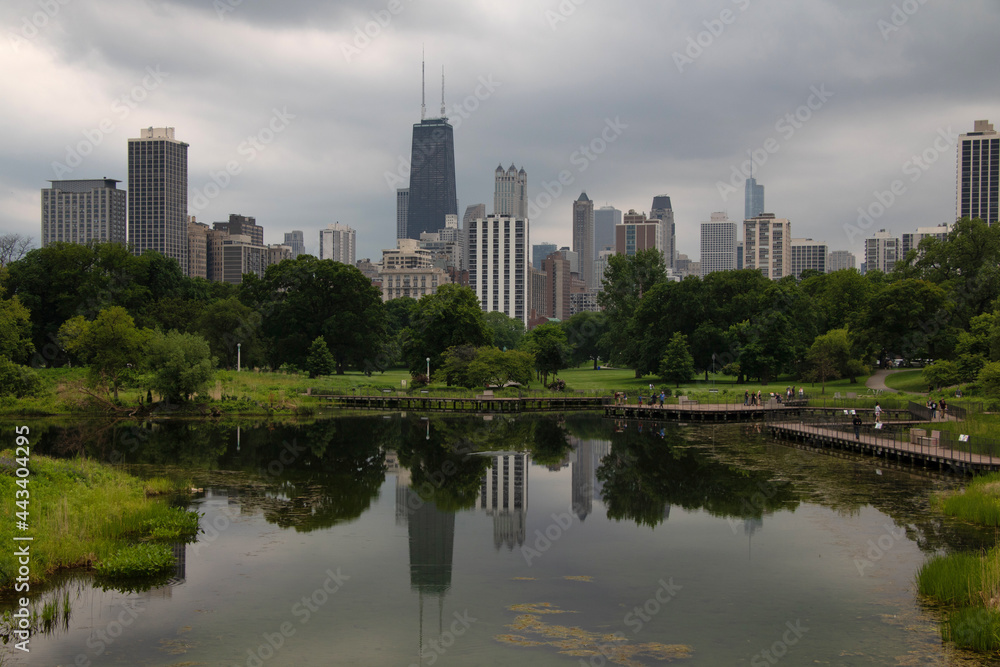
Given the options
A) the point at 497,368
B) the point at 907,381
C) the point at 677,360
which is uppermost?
the point at 677,360

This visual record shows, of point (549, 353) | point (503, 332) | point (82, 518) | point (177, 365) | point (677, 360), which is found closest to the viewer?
point (82, 518)

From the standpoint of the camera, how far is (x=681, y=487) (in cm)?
3134

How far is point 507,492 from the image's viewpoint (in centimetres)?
3067

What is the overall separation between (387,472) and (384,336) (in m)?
55.5

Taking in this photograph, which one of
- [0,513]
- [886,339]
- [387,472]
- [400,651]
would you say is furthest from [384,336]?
[400,651]
